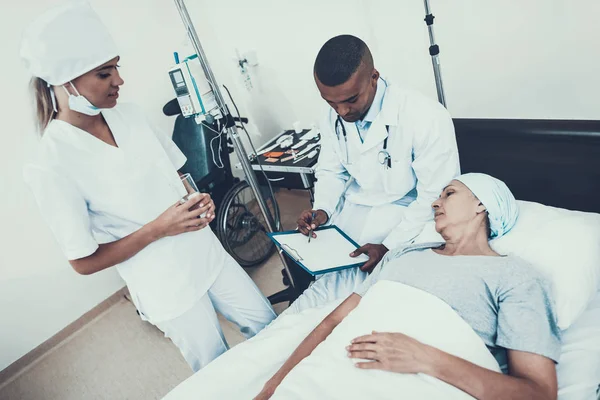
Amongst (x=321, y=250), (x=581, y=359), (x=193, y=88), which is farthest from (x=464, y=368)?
(x=193, y=88)

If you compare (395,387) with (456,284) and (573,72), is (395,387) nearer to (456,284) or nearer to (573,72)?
(456,284)

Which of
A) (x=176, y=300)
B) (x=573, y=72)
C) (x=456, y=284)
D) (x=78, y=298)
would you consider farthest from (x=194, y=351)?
(x=573, y=72)

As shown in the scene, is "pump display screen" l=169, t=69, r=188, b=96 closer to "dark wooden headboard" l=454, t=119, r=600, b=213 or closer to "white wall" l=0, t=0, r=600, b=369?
"white wall" l=0, t=0, r=600, b=369

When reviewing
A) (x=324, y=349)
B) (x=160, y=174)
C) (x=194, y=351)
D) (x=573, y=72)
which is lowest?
(x=194, y=351)

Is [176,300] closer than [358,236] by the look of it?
Yes

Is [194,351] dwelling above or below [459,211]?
below

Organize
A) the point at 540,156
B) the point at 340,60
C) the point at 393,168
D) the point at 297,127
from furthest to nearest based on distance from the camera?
the point at 297,127 < the point at 393,168 < the point at 540,156 < the point at 340,60

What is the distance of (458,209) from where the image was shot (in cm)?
113

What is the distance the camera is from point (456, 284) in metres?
1.04

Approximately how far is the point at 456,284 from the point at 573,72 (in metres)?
1.05

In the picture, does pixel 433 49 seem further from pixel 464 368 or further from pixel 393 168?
pixel 464 368

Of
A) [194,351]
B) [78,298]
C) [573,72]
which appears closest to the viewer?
[194,351]

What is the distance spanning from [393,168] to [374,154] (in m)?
0.09

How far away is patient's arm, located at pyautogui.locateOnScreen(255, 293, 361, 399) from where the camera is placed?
3.50 feet
